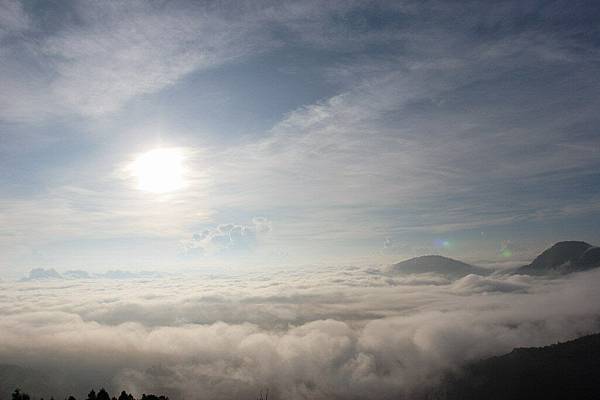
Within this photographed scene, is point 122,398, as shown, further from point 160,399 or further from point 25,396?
point 25,396

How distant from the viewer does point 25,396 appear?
123m

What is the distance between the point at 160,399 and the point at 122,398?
61.2ft

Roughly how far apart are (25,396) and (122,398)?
139 feet

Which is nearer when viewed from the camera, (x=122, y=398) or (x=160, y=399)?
(x=122, y=398)

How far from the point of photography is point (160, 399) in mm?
127500

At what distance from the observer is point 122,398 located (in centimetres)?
11262

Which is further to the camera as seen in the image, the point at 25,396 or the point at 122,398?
the point at 25,396

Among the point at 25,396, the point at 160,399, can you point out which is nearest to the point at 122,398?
the point at 160,399

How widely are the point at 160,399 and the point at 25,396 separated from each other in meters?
47.7
